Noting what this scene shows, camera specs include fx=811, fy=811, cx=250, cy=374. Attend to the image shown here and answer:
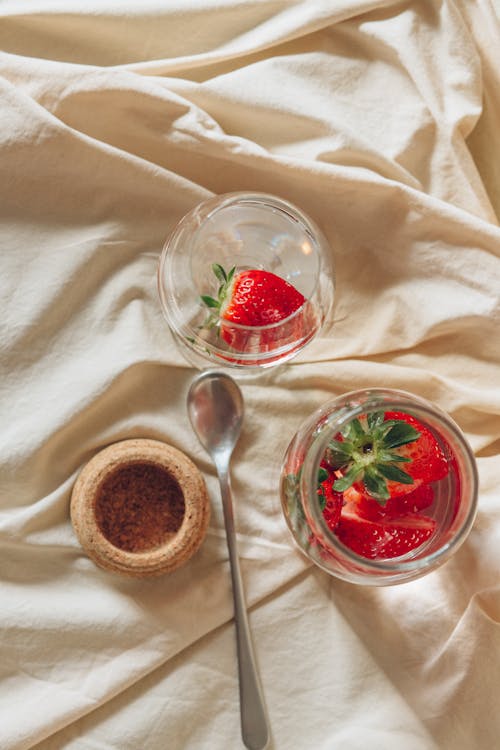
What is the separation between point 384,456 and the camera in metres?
0.76

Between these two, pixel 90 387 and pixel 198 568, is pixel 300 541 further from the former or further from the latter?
pixel 90 387

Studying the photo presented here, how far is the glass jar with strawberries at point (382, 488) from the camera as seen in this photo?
0.76 m

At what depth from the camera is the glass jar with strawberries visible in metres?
0.76

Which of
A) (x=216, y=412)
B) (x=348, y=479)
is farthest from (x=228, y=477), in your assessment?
(x=348, y=479)

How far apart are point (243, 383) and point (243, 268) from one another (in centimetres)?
13

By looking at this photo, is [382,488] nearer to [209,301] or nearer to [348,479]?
[348,479]

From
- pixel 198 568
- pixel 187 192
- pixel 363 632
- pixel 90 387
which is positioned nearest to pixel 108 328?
pixel 90 387

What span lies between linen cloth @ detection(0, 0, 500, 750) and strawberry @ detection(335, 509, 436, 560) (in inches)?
5.1

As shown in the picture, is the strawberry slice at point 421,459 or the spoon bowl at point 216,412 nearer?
the strawberry slice at point 421,459

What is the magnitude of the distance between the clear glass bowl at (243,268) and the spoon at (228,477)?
0.03m

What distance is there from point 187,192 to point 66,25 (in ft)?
0.78

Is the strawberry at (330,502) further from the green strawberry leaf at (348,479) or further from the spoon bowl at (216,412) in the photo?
the spoon bowl at (216,412)

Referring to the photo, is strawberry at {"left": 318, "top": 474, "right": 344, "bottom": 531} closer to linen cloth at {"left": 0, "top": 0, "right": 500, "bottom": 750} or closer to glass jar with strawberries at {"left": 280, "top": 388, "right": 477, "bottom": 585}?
glass jar with strawberries at {"left": 280, "top": 388, "right": 477, "bottom": 585}

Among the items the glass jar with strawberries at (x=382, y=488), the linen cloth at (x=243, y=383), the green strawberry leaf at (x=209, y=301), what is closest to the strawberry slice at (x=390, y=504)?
the glass jar with strawberries at (x=382, y=488)
